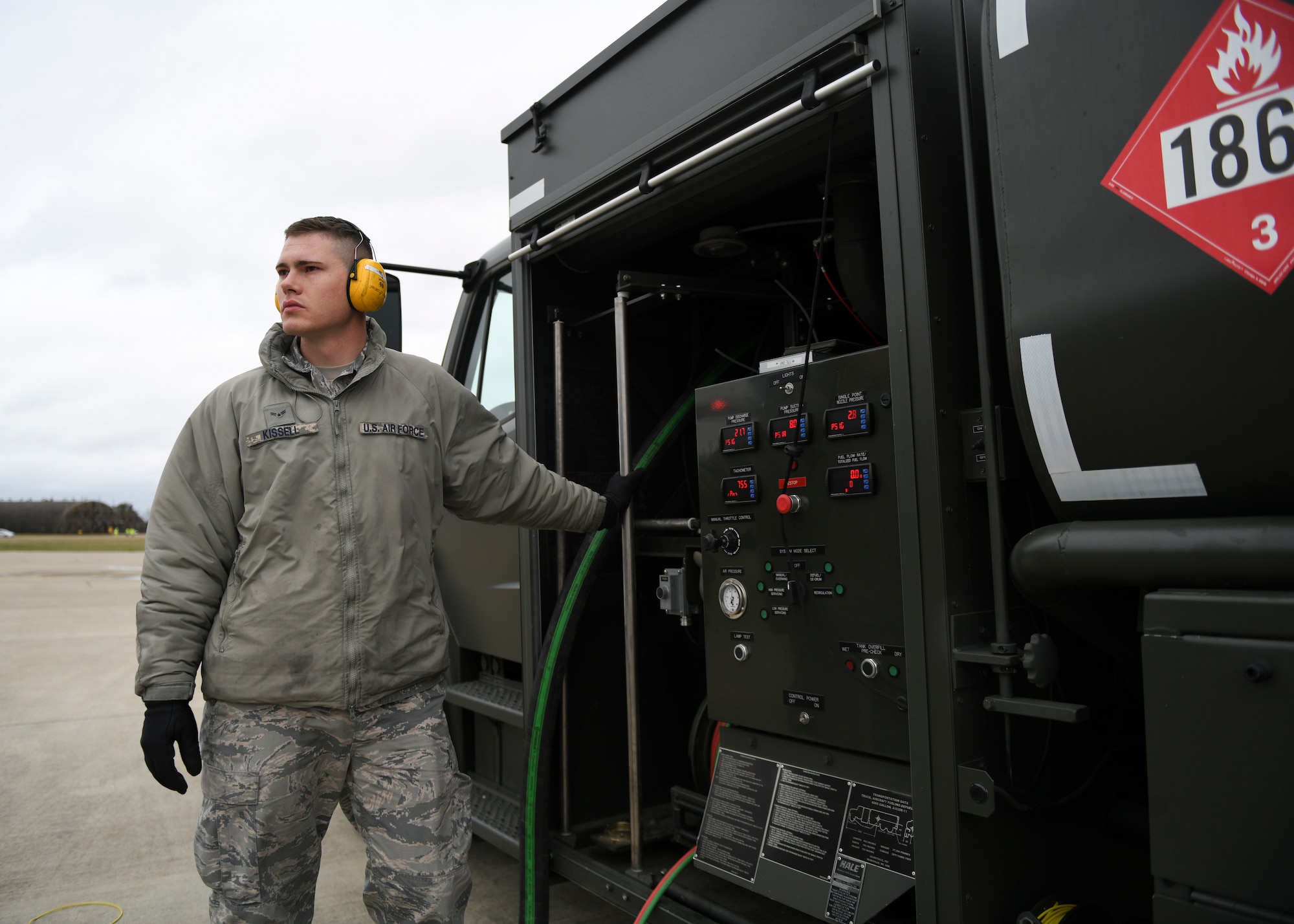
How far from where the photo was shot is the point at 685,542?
2.91m

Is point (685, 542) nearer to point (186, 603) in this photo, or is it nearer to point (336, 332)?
point (336, 332)

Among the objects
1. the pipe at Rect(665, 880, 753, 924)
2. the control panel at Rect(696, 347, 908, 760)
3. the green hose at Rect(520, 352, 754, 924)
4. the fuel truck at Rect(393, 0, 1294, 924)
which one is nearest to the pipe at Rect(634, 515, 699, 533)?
the fuel truck at Rect(393, 0, 1294, 924)

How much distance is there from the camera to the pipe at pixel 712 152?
184 centimetres

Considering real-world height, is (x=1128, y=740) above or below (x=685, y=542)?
below

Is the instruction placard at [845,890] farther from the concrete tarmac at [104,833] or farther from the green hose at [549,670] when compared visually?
the concrete tarmac at [104,833]

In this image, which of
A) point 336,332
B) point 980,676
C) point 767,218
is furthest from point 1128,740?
point 336,332

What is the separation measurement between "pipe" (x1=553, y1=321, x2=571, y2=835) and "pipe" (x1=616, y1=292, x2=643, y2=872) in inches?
10.7

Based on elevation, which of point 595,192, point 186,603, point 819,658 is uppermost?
point 595,192

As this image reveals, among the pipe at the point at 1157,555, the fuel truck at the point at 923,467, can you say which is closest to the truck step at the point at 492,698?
the fuel truck at the point at 923,467

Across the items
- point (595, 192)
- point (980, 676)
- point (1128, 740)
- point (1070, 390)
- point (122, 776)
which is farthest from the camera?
point (122, 776)

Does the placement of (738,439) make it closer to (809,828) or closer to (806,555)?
(806,555)

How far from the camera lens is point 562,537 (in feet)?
10.6

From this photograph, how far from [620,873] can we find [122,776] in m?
4.05

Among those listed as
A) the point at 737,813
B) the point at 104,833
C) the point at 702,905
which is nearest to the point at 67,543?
the point at 104,833
